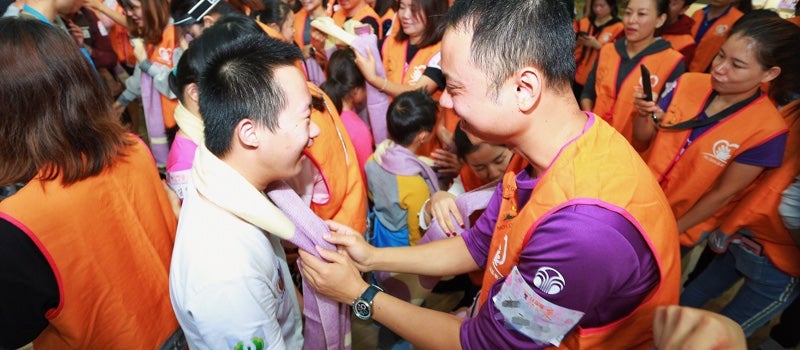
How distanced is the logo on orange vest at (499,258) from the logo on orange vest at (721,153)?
1485 millimetres

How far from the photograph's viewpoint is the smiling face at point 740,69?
1.96 m

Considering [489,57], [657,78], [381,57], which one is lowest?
[381,57]

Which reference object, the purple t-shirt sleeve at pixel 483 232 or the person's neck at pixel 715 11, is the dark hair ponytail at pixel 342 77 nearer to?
the purple t-shirt sleeve at pixel 483 232

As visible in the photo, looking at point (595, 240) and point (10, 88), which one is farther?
point (10, 88)

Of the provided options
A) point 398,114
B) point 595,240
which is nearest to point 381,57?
point 398,114

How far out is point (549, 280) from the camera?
961 mm

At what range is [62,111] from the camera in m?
1.25

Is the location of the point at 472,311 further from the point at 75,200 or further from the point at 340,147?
the point at 75,200

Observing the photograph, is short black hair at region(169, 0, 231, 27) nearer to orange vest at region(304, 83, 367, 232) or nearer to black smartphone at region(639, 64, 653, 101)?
orange vest at region(304, 83, 367, 232)

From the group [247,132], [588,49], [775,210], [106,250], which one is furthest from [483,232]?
[588,49]

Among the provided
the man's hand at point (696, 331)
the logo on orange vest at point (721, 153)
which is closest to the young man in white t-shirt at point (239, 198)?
the man's hand at point (696, 331)

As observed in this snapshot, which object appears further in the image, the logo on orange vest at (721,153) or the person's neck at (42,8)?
the person's neck at (42,8)

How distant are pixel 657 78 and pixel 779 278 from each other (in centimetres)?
128

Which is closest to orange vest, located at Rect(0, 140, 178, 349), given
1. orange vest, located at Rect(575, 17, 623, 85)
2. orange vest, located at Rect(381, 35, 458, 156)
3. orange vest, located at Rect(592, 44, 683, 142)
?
orange vest, located at Rect(381, 35, 458, 156)
